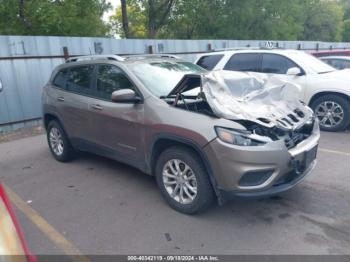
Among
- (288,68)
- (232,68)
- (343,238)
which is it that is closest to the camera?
(343,238)

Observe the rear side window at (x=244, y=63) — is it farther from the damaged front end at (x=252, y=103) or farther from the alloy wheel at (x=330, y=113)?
the damaged front end at (x=252, y=103)

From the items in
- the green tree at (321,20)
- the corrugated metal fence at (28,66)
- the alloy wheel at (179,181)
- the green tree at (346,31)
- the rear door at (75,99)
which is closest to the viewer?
the alloy wheel at (179,181)

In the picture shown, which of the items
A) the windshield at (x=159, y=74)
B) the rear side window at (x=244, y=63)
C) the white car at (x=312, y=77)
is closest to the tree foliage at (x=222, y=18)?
the rear side window at (x=244, y=63)

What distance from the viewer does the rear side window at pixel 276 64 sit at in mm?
6863

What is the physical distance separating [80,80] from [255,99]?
2702 mm

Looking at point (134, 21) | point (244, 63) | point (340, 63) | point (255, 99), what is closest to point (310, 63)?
point (244, 63)

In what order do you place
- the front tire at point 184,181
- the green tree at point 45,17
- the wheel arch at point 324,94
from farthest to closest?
the green tree at point 45,17
the wheel arch at point 324,94
the front tire at point 184,181

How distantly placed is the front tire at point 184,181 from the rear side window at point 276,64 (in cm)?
457

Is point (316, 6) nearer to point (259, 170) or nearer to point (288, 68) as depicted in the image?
point (288, 68)

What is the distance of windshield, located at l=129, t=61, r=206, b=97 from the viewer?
3806 mm

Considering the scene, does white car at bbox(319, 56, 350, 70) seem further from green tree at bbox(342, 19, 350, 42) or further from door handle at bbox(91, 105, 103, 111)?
green tree at bbox(342, 19, 350, 42)

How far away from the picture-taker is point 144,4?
70.2 ft

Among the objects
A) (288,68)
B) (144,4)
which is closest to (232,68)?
(288,68)

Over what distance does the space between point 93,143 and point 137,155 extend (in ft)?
3.27
